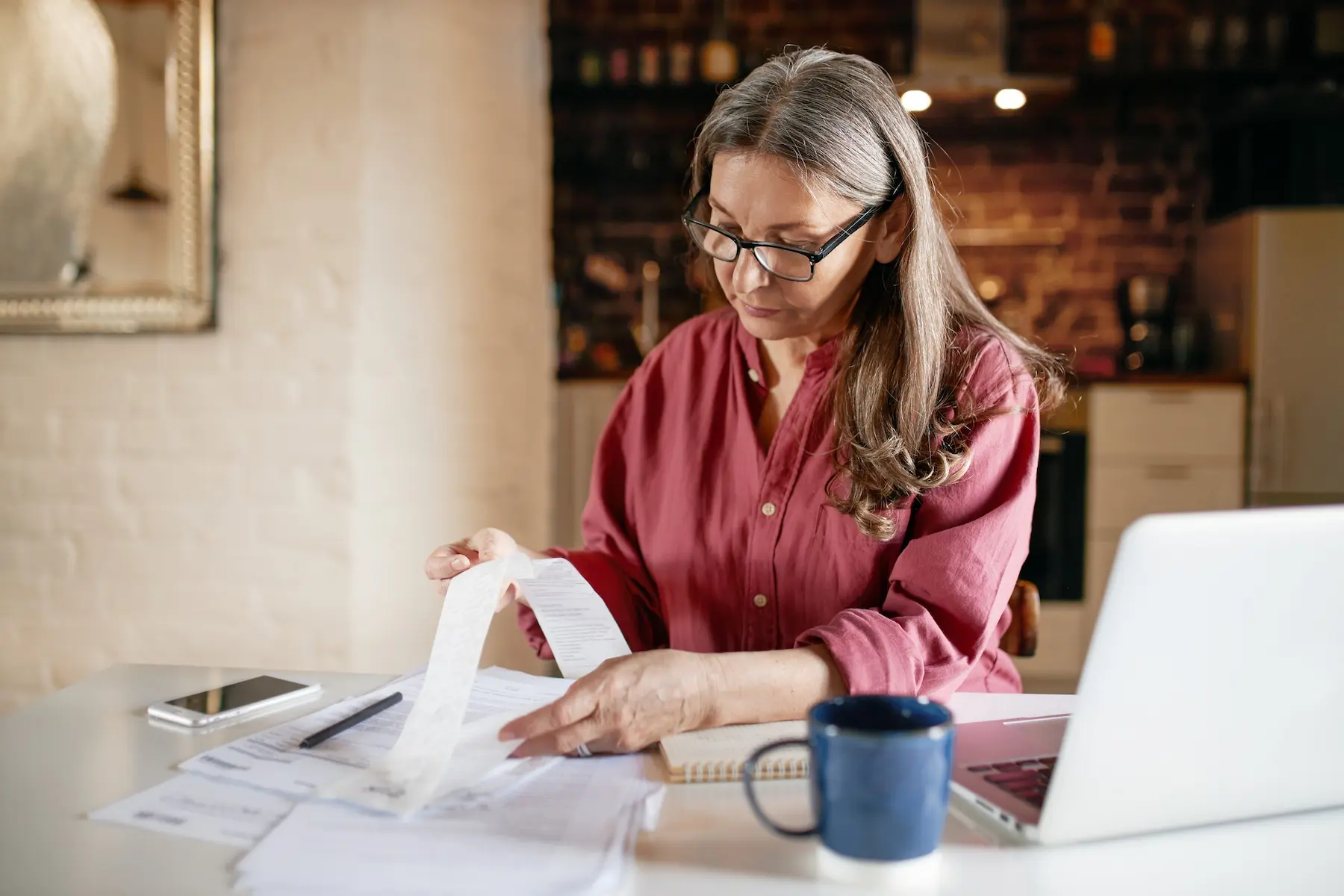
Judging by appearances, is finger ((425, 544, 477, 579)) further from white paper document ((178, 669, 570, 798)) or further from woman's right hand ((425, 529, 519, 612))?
white paper document ((178, 669, 570, 798))

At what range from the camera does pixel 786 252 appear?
3.91ft

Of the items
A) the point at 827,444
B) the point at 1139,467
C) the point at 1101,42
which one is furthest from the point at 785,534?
the point at 1101,42

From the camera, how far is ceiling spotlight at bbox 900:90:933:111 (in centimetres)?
359

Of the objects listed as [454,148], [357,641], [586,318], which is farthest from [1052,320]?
[357,641]

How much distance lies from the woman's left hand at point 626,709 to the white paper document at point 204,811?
0.60ft

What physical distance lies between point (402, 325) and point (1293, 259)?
2780 millimetres

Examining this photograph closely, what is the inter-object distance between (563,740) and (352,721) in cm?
21

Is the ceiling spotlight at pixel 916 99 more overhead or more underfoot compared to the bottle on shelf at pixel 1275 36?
more underfoot

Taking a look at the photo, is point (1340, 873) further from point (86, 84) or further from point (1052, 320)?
point (1052, 320)

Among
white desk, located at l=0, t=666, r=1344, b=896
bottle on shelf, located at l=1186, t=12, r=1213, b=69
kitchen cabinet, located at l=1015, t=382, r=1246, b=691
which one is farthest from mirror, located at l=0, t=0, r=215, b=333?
bottle on shelf, located at l=1186, t=12, r=1213, b=69

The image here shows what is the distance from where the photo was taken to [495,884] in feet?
2.05

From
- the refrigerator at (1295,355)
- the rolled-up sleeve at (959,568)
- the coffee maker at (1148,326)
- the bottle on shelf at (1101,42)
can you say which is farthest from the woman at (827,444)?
the bottle on shelf at (1101,42)

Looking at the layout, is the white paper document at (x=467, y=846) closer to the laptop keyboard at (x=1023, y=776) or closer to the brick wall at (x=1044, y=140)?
the laptop keyboard at (x=1023, y=776)

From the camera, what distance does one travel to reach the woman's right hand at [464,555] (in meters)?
1.10
